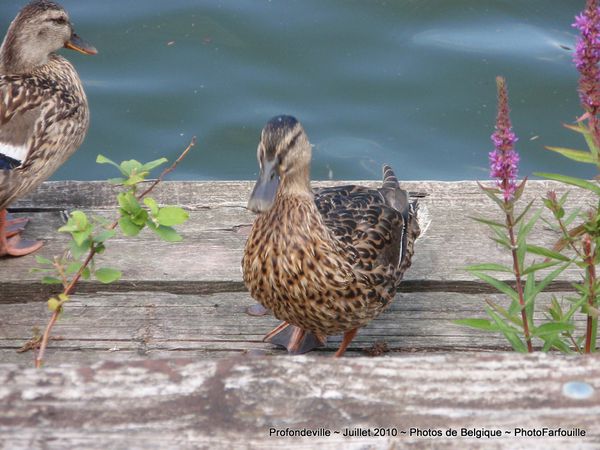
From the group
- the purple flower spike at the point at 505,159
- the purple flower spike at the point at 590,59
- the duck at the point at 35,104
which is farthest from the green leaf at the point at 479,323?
the duck at the point at 35,104

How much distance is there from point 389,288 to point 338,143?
3.62 meters

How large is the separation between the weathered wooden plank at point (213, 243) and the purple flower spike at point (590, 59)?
1.15 metres

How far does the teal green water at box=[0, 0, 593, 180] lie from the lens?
22.3 ft

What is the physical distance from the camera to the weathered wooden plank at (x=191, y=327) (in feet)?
10.2

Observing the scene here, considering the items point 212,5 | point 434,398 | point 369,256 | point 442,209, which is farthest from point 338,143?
point 434,398

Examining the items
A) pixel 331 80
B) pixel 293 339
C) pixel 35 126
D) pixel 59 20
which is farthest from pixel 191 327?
pixel 331 80

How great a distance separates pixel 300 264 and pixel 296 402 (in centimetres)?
155

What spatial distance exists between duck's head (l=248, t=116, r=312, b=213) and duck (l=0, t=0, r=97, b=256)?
1375 millimetres

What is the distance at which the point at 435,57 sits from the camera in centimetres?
722

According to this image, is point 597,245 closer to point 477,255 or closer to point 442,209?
point 477,255

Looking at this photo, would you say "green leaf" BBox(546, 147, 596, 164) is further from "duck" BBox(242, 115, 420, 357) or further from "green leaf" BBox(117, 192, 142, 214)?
"green leaf" BBox(117, 192, 142, 214)

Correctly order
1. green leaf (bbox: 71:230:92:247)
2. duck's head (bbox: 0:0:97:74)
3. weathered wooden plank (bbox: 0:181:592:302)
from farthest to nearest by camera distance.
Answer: duck's head (bbox: 0:0:97:74) < weathered wooden plank (bbox: 0:181:592:302) < green leaf (bbox: 71:230:92:247)

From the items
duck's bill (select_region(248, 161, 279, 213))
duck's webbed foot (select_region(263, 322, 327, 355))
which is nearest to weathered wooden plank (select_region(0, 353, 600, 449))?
duck's bill (select_region(248, 161, 279, 213))

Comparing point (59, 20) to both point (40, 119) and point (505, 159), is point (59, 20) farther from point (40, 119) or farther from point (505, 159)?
point (505, 159)
